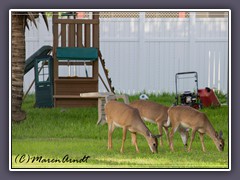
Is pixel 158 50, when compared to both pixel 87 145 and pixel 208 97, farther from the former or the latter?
pixel 87 145

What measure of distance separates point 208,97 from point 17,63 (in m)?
3.05

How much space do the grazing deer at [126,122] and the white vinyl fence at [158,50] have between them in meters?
0.38

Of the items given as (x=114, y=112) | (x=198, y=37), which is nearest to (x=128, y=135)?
(x=114, y=112)

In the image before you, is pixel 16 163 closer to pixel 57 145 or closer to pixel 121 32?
pixel 57 145

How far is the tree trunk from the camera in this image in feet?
78.6

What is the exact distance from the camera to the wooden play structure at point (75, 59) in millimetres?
24422

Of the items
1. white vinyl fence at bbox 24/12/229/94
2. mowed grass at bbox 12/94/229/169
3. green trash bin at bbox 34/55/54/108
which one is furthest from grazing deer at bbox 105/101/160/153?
green trash bin at bbox 34/55/54/108

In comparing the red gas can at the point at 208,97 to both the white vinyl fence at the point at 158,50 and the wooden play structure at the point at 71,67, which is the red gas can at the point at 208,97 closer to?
the white vinyl fence at the point at 158,50

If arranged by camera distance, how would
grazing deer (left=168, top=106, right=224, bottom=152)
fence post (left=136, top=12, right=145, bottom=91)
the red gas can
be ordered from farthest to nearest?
1. fence post (left=136, top=12, right=145, bottom=91)
2. the red gas can
3. grazing deer (left=168, top=106, right=224, bottom=152)

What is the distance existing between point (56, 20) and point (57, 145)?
1964mm

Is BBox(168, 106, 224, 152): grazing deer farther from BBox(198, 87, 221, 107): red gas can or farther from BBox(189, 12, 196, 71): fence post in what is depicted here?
BBox(189, 12, 196, 71): fence post

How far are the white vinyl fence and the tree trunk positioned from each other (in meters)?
0.14

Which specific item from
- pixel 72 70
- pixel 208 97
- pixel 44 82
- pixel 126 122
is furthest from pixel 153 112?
pixel 44 82

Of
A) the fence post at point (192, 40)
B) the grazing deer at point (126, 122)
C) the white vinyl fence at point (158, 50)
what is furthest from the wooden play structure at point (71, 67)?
the fence post at point (192, 40)
